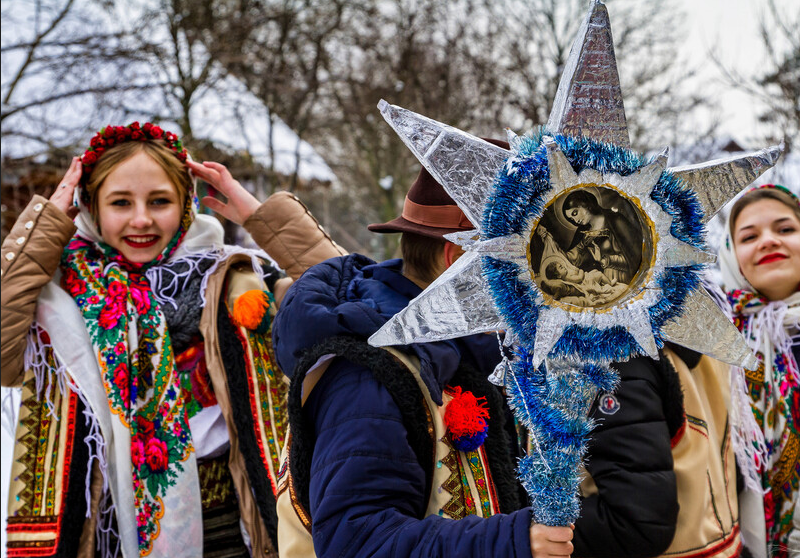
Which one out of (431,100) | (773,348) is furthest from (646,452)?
(431,100)

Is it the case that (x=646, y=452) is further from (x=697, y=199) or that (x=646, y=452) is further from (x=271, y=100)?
(x=271, y=100)

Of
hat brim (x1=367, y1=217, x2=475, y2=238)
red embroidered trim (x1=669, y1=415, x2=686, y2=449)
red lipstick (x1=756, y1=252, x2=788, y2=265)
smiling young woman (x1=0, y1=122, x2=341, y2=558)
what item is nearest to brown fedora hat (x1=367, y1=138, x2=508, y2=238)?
hat brim (x1=367, y1=217, x2=475, y2=238)

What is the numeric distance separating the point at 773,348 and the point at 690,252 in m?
1.74

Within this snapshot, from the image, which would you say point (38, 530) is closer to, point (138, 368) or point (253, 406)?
point (138, 368)

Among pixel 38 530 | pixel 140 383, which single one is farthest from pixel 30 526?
pixel 140 383

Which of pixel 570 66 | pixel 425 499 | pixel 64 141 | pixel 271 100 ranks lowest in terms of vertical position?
pixel 425 499

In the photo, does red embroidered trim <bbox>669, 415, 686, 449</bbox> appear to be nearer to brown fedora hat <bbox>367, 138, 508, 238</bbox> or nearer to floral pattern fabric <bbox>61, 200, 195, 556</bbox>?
brown fedora hat <bbox>367, 138, 508, 238</bbox>

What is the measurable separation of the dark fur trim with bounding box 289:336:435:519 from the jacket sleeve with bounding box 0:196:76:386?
128cm

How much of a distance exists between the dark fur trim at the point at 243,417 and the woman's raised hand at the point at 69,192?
2.02ft

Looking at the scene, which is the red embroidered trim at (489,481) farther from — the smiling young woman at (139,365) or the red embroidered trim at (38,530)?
the red embroidered trim at (38,530)

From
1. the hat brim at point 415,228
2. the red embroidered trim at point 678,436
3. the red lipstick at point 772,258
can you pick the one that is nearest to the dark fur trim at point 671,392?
the red embroidered trim at point 678,436

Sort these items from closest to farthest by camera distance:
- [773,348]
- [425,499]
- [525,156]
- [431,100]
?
[525,156] < [425,499] < [773,348] < [431,100]

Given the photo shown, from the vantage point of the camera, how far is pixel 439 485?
1.36m

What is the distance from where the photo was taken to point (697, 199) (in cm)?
124
